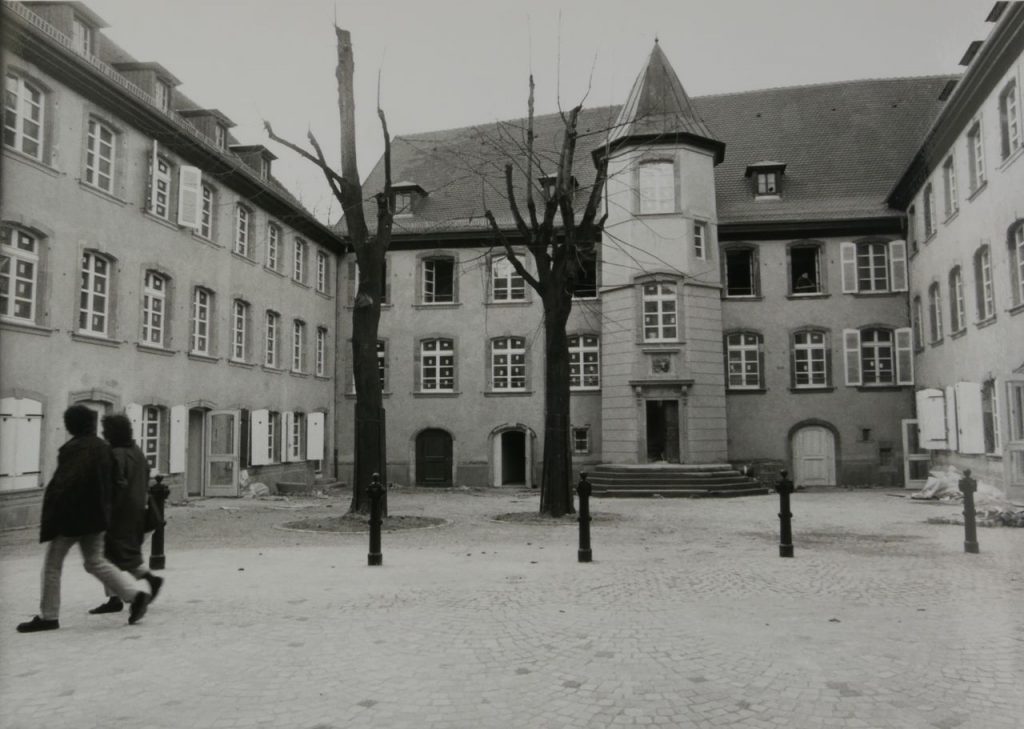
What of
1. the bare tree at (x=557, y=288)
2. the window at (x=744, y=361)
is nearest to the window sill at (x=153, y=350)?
the bare tree at (x=557, y=288)

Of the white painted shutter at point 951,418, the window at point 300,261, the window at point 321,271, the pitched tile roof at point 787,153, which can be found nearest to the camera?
the white painted shutter at point 951,418

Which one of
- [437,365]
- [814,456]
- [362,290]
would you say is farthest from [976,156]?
[437,365]

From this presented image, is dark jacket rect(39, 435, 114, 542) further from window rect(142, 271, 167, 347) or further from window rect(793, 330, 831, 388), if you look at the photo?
window rect(793, 330, 831, 388)

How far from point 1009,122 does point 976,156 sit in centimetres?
223

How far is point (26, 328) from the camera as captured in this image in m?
14.1

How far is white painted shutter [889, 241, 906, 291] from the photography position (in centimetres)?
2534

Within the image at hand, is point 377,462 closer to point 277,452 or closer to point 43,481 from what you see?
point 43,481

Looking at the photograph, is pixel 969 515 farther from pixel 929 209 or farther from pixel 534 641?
pixel 929 209

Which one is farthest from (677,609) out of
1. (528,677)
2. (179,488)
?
(179,488)

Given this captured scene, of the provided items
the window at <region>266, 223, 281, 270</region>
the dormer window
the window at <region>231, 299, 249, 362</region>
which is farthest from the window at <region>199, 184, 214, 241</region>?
the dormer window

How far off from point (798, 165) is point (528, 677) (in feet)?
85.3

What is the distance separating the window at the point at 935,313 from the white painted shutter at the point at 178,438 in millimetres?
18584

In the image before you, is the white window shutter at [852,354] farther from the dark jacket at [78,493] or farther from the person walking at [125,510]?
the dark jacket at [78,493]

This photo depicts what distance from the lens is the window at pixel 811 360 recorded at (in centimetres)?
2558
